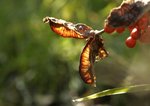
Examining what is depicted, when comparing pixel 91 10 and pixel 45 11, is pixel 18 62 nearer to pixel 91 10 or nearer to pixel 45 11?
pixel 45 11

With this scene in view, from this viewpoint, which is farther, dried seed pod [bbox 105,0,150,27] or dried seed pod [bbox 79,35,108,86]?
dried seed pod [bbox 79,35,108,86]

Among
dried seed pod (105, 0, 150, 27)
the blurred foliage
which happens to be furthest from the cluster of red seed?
the blurred foliage

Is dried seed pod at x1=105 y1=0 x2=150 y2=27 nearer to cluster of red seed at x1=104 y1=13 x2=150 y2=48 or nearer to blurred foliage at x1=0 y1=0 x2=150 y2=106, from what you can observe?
cluster of red seed at x1=104 y1=13 x2=150 y2=48

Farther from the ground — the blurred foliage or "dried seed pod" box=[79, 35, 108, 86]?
the blurred foliage

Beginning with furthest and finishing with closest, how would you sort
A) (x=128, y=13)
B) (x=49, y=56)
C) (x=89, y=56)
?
(x=49, y=56) → (x=89, y=56) → (x=128, y=13)

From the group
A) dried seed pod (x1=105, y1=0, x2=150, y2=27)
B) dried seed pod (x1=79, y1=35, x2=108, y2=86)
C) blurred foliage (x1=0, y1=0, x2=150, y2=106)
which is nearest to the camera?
dried seed pod (x1=105, y1=0, x2=150, y2=27)

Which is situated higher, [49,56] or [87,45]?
[49,56]

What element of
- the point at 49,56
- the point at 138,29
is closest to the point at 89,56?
the point at 138,29

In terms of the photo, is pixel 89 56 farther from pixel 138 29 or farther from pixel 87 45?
pixel 138 29
